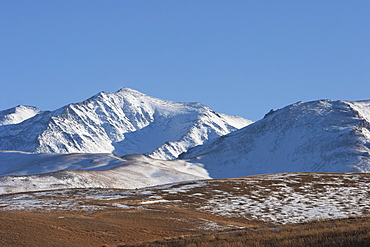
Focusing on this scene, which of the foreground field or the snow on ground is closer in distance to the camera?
the foreground field

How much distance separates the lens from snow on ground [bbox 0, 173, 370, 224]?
58.2 meters

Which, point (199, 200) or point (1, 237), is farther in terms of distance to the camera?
point (199, 200)

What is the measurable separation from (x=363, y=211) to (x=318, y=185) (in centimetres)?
1986

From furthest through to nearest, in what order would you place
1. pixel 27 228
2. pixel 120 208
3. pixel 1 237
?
pixel 120 208, pixel 27 228, pixel 1 237

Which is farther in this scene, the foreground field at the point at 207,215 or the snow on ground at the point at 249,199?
the snow on ground at the point at 249,199

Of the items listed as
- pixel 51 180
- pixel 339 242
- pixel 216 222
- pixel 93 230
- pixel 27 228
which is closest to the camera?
pixel 339 242

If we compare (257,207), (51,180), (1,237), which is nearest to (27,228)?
(1,237)

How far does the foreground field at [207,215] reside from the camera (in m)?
32.3

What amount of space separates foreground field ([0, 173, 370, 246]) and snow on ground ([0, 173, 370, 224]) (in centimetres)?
11

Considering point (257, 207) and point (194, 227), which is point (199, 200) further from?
point (194, 227)

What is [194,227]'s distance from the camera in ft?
154

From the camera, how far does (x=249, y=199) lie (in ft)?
224

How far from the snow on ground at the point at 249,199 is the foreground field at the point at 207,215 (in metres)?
0.11

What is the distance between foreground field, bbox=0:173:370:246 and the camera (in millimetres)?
32312
